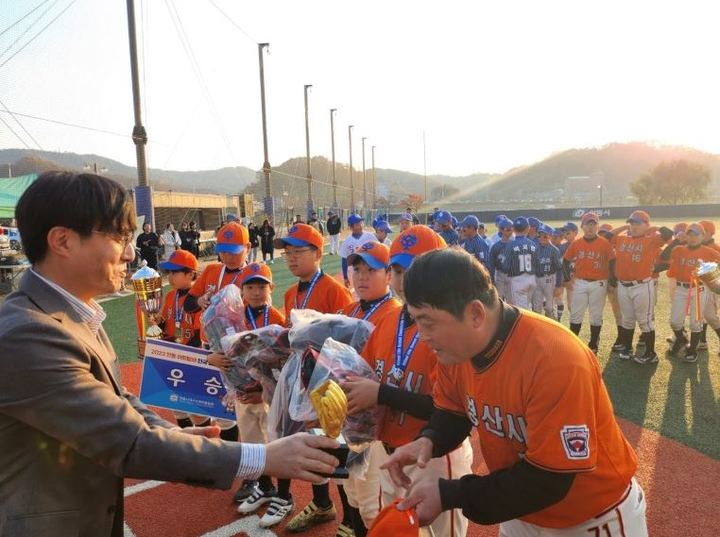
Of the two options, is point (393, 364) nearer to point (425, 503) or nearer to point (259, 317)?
point (425, 503)

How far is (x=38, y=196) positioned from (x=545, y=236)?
10524 mm

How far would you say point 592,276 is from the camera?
28.8 feet

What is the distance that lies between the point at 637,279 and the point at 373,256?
629 cm

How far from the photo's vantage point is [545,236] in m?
10.9

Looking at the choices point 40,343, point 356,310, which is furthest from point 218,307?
point 40,343

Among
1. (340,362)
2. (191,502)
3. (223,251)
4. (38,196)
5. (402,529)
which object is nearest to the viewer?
(38,196)

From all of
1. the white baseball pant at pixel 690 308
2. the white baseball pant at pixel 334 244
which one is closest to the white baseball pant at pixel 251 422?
the white baseball pant at pixel 690 308

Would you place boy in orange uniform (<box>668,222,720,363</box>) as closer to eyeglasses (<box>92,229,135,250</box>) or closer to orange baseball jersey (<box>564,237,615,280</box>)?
orange baseball jersey (<box>564,237,615,280</box>)

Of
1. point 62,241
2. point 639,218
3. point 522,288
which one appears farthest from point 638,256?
point 62,241

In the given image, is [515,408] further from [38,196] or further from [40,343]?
[38,196]

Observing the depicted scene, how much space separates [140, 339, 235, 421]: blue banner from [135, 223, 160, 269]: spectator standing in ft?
41.5

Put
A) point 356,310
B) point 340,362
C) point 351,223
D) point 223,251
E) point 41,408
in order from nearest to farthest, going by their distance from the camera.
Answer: point 41,408
point 340,362
point 356,310
point 223,251
point 351,223

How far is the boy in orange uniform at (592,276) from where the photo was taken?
873cm

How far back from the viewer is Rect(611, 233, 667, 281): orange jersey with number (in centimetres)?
808
